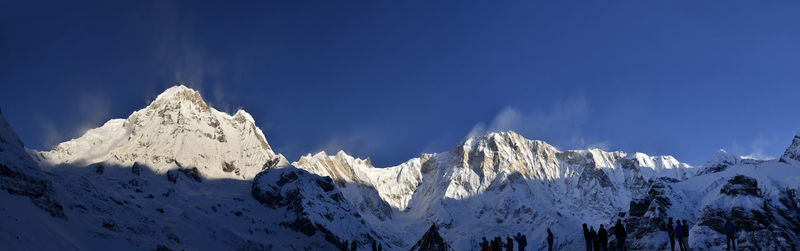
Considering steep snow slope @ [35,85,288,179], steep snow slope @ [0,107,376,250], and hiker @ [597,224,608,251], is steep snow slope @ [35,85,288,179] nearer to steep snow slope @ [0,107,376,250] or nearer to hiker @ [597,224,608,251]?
steep snow slope @ [0,107,376,250]

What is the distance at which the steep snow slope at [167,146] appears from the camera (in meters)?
162

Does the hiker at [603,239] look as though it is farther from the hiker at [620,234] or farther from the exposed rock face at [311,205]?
the exposed rock face at [311,205]

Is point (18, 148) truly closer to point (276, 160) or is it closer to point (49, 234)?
point (49, 234)

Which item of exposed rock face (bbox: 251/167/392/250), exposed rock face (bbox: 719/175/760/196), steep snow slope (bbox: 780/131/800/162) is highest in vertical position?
steep snow slope (bbox: 780/131/800/162)

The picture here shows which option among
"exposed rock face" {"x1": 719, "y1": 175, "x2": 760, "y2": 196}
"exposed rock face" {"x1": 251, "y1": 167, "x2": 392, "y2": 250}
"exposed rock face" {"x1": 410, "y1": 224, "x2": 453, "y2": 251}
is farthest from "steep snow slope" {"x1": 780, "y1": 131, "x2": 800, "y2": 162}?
"exposed rock face" {"x1": 410, "y1": 224, "x2": 453, "y2": 251}

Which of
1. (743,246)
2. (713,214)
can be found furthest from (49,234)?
(713,214)

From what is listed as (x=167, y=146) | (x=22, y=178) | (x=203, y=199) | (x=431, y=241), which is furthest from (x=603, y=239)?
(x=167, y=146)

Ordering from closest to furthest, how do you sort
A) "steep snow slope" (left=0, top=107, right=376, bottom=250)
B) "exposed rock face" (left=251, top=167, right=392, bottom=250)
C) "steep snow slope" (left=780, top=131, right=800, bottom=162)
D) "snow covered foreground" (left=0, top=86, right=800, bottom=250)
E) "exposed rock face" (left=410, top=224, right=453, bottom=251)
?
"exposed rock face" (left=410, top=224, right=453, bottom=251) < "steep snow slope" (left=0, top=107, right=376, bottom=250) < "snow covered foreground" (left=0, top=86, right=800, bottom=250) < "exposed rock face" (left=251, top=167, right=392, bottom=250) < "steep snow slope" (left=780, top=131, right=800, bottom=162)

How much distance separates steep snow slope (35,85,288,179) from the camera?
531ft

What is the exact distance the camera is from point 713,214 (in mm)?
100375

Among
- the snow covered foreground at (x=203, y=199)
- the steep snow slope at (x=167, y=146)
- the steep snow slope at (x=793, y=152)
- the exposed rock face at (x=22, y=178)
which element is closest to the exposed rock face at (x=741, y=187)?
the snow covered foreground at (x=203, y=199)

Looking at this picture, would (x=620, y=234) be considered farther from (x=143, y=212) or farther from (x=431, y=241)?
(x=143, y=212)

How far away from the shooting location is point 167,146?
17138 cm

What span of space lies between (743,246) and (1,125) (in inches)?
4109
